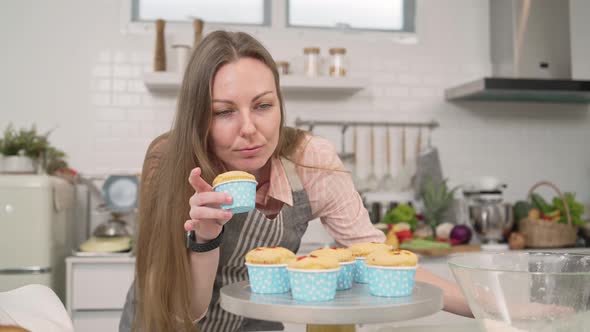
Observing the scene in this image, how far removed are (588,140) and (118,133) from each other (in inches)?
122

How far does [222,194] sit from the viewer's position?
107cm

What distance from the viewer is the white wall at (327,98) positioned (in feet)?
11.8

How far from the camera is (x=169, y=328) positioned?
1329mm

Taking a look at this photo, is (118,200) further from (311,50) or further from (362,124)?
(362,124)

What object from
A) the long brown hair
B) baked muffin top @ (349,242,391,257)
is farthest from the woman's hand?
baked muffin top @ (349,242,391,257)

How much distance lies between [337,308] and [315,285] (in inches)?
5.9

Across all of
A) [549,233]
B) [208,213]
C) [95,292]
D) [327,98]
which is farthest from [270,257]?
[327,98]

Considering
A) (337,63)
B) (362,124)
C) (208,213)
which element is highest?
(337,63)

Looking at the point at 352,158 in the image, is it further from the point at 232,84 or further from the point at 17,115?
the point at 232,84

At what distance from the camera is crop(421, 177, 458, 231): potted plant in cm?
355

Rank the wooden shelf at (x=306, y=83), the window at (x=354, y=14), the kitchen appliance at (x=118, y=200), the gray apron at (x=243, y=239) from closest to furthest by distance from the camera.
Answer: the gray apron at (x=243, y=239) → the kitchen appliance at (x=118, y=200) → the wooden shelf at (x=306, y=83) → the window at (x=354, y=14)

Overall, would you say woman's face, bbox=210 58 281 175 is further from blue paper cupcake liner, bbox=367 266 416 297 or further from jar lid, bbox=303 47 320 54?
jar lid, bbox=303 47 320 54

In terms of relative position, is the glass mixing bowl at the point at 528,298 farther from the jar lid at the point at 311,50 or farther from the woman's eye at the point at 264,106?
the jar lid at the point at 311,50

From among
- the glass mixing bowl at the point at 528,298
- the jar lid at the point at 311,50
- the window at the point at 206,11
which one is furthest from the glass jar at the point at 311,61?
the glass mixing bowl at the point at 528,298
